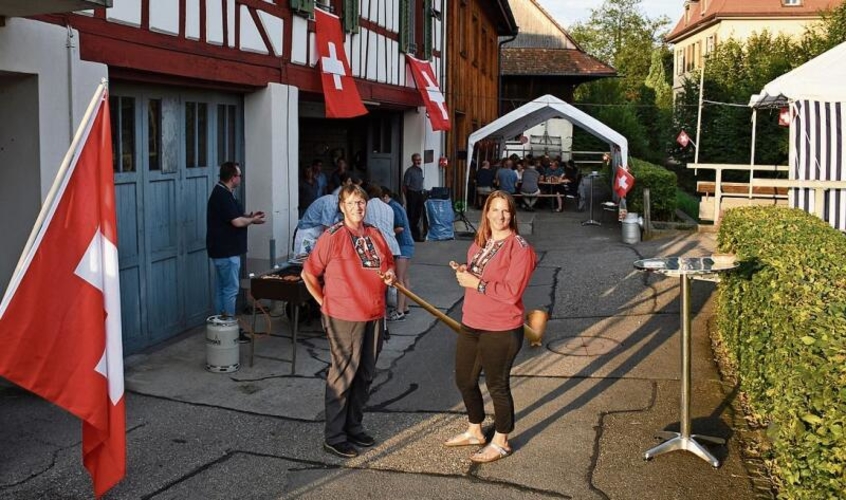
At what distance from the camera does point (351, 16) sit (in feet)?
43.8

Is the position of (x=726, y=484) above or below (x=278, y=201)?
below

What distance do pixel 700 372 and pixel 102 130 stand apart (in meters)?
5.60

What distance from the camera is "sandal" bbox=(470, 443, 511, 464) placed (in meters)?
6.10

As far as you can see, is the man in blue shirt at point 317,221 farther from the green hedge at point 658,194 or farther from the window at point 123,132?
the green hedge at point 658,194

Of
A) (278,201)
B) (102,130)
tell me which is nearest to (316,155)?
(278,201)

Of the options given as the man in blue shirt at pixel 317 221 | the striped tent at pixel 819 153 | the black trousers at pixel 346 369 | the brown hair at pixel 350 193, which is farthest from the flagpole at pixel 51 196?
the striped tent at pixel 819 153

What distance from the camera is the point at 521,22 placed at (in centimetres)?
4234

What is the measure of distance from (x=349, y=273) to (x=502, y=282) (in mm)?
985

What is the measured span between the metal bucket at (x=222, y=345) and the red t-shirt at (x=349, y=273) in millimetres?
2224

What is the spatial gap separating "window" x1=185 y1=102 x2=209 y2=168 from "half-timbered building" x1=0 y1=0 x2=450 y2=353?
0.06ft

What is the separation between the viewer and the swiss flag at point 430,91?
17.2 metres

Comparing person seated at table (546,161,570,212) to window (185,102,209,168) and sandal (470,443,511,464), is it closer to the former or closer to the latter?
window (185,102,209,168)

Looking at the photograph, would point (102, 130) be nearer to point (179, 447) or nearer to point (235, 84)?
point (179, 447)

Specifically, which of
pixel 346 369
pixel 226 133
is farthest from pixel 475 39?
pixel 346 369
